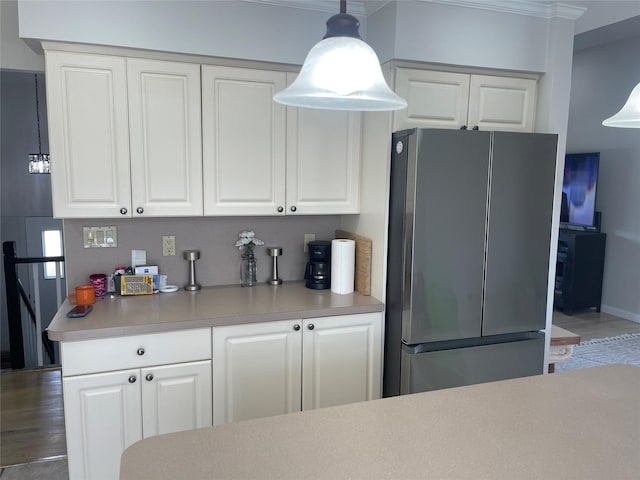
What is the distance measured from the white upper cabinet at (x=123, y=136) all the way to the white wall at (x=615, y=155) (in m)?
4.90

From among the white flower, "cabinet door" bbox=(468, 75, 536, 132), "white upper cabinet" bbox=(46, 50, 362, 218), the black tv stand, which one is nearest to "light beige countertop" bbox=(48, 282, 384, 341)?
the white flower

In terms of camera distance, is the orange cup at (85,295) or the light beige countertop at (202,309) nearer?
the light beige countertop at (202,309)

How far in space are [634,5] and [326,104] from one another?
210 centimetres

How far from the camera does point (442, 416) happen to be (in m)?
1.32

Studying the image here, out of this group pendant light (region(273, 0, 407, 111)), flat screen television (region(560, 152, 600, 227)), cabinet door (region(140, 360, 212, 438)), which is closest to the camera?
pendant light (region(273, 0, 407, 111))

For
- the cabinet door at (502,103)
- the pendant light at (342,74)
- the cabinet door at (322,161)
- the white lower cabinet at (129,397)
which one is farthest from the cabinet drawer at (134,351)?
the cabinet door at (502,103)

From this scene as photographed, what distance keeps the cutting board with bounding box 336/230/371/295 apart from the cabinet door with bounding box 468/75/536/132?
2.88 feet

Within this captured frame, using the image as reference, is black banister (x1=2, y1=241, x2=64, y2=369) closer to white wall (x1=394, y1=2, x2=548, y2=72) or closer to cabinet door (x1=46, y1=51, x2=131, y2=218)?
cabinet door (x1=46, y1=51, x2=131, y2=218)

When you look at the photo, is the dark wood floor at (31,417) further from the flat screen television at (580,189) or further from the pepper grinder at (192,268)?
the flat screen television at (580,189)

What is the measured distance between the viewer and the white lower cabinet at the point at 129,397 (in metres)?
2.10

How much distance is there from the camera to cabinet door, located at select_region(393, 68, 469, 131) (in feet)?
8.07

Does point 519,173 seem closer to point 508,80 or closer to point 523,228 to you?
point 523,228

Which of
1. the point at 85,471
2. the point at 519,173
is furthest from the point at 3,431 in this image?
the point at 519,173

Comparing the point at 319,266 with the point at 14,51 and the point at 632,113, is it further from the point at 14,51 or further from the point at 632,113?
the point at 14,51
